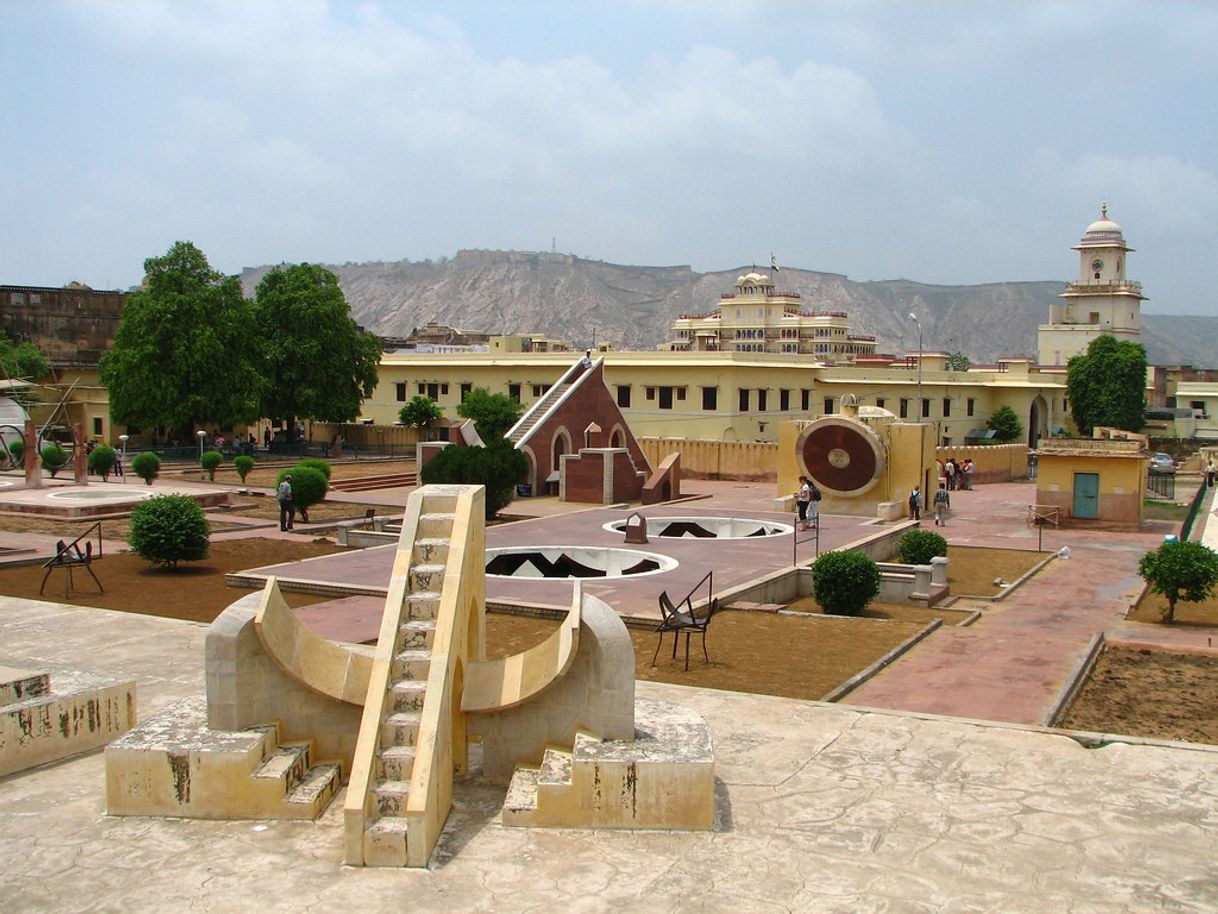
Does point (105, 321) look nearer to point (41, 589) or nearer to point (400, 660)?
point (41, 589)

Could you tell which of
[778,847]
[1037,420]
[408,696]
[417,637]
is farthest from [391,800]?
[1037,420]

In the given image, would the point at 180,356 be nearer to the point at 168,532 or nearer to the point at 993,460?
the point at 168,532

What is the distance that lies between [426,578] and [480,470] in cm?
1681

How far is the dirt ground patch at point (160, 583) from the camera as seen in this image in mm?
15859

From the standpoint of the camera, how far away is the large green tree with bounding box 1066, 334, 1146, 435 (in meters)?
57.4

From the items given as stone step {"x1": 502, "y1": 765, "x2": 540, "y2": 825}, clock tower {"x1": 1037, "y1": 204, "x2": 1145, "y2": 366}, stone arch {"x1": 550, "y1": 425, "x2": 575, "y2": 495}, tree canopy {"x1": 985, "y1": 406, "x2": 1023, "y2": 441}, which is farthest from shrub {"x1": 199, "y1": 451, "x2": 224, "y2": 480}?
clock tower {"x1": 1037, "y1": 204, "x2": 1145, "y2": 366}

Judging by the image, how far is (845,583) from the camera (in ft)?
53.8

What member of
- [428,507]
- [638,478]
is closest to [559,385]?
[638,478]

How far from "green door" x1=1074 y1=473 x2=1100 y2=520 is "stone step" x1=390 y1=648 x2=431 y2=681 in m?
23.6

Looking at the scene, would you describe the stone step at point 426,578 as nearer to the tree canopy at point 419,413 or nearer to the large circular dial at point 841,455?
the large circular dial at point 841,455

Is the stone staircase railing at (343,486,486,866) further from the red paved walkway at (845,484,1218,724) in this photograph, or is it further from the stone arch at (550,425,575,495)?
the stone arch at (550,425,575,495)

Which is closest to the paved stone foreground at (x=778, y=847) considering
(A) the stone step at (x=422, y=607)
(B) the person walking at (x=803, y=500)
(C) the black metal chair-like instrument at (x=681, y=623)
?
(A) the stone step at (x=422, y=607)

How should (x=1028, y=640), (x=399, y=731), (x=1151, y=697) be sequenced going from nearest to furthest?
(x=399, y=731)
(x=1151, y=697)
(x=1028, y=640)

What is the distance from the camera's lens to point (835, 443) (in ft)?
94.7
